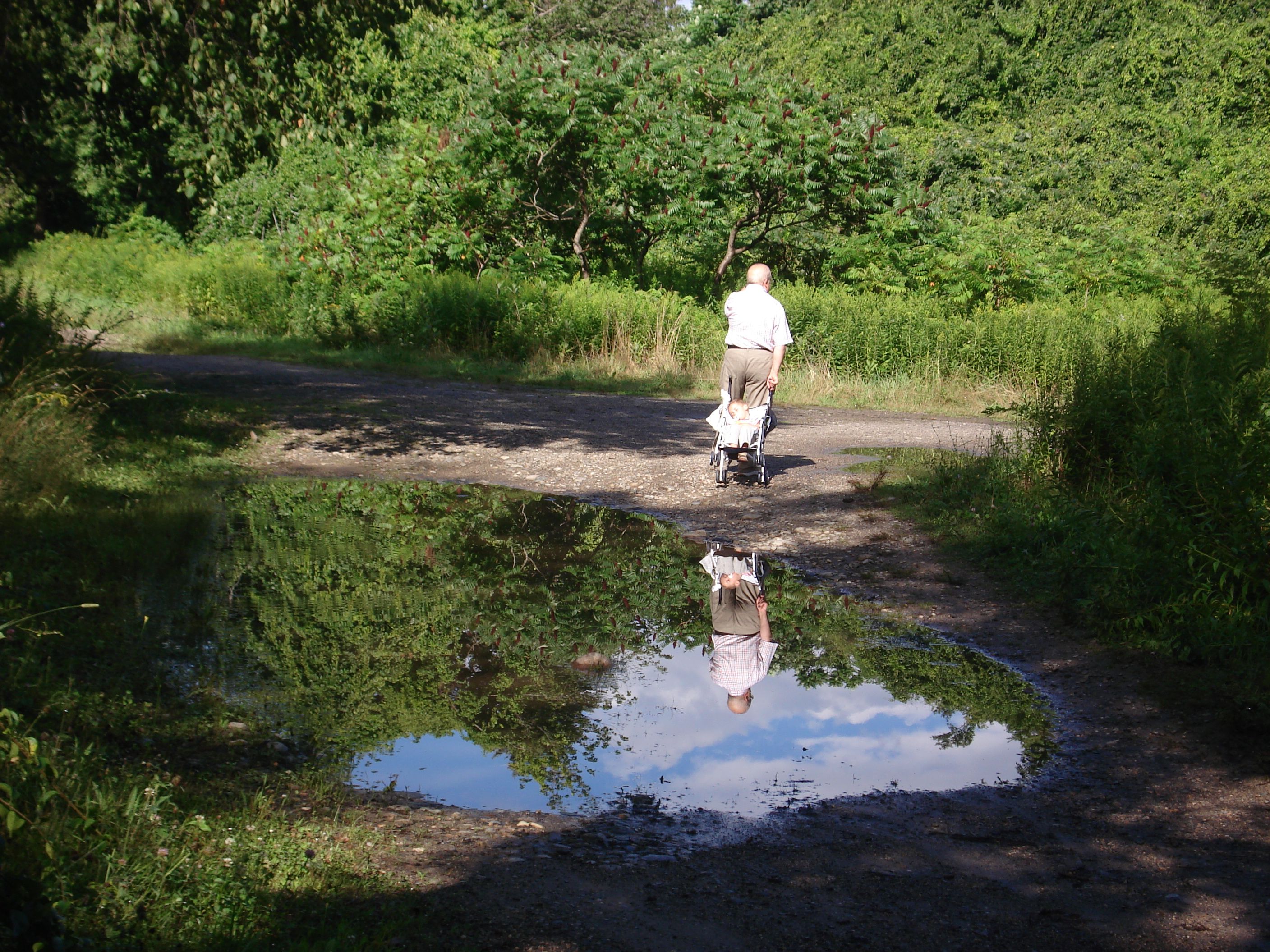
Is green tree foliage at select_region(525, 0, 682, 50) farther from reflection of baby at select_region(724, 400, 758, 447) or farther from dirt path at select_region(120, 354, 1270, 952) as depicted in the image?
dirt path at select_region(120, 354, 1270, 952)

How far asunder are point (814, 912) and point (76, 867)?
2.29 m

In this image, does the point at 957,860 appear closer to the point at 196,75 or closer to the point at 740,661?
the point at 740,661

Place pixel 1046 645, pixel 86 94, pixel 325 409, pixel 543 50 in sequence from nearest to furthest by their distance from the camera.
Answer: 1. pixel 1046 645
2. pixel 86 94
3. pixel 325 409
4. pixel 543 50

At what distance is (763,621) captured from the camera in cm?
687

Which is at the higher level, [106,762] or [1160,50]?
[1160,50]

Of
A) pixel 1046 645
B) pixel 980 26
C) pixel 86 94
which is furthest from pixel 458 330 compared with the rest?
pixel 980 26

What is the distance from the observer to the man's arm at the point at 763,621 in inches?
260

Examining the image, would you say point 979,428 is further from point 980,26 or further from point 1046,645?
point 980,26

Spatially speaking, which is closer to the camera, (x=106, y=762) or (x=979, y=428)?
(x=106, y=762)

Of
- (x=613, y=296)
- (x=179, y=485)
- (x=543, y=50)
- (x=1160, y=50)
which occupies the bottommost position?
(x=179, y=485)

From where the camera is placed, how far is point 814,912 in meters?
3.62

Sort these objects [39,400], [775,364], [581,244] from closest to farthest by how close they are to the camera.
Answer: [39,400]
[775,364]
[581,244]

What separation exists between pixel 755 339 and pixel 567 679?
5.09 meters

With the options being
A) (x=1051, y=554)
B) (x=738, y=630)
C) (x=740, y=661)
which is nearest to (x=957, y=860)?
(x=740, y=661)
